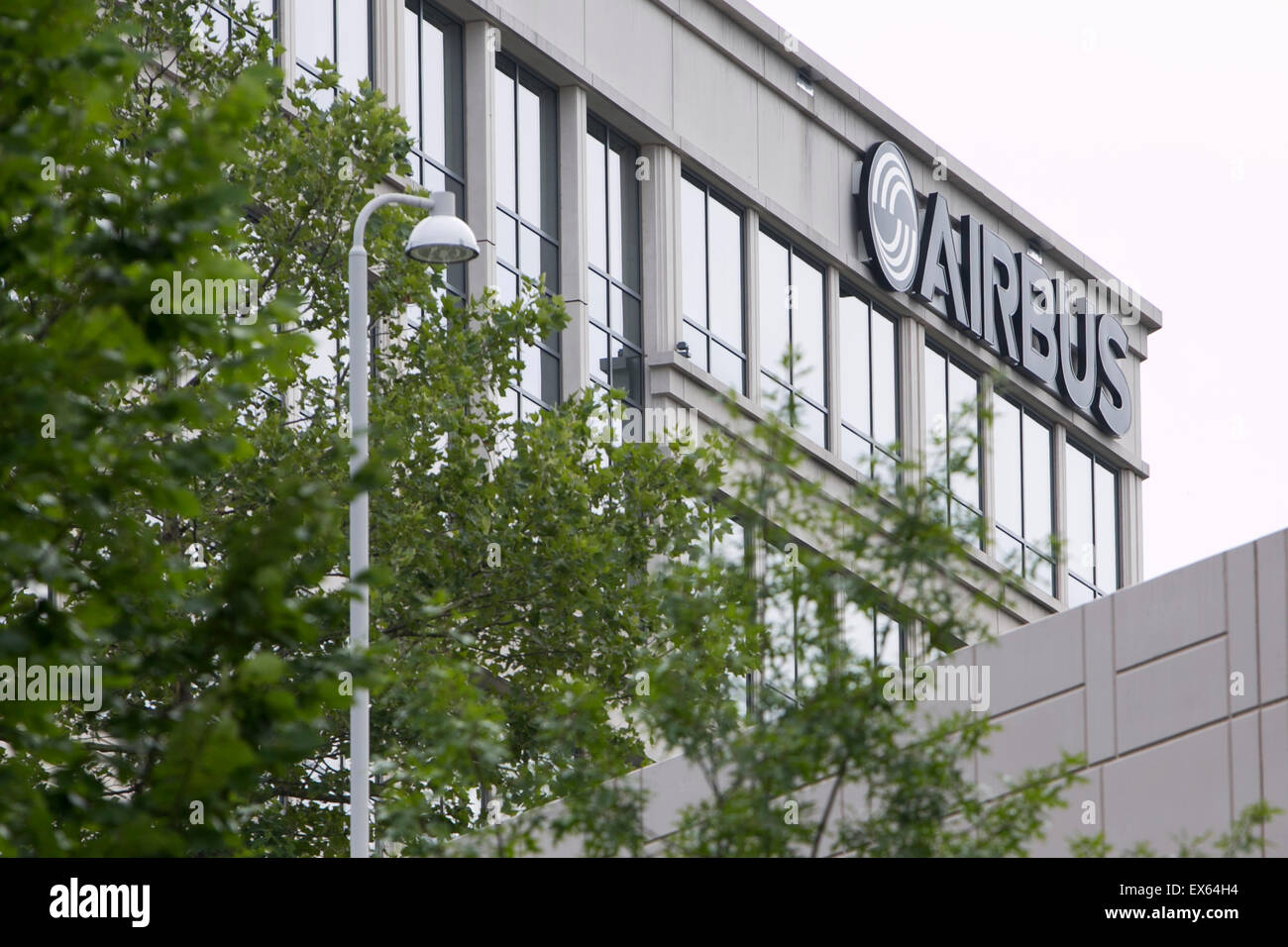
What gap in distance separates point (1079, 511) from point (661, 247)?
47.2 ft

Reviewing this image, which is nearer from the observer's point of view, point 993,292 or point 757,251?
point 757,251

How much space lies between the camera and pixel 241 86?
629cm

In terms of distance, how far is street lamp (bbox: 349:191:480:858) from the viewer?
620 inches

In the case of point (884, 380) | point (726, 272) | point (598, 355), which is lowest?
point (598, 355)

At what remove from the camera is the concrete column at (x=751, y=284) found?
106 ft

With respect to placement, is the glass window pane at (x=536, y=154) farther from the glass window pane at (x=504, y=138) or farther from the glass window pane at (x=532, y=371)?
the glass window pane at (x=532, y=371)

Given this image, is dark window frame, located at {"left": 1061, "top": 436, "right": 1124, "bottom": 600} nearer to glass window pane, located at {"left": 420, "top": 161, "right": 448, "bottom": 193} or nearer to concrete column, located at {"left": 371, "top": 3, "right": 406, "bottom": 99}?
glass window pane, located at {"left": 420, "top": 161, "right": 448, "bottom": 193}

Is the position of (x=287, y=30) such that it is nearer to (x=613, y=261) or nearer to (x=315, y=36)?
(x=315, y=36)

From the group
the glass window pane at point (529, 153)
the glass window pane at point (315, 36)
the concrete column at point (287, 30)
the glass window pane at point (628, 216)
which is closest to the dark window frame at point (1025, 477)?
the glass window pane at point (628, 216)

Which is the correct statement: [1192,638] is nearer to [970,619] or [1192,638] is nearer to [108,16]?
[970,619]

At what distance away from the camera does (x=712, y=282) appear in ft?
105

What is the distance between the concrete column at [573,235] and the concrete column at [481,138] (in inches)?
63.7

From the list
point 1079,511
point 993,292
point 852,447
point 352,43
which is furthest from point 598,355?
point 1079,511
